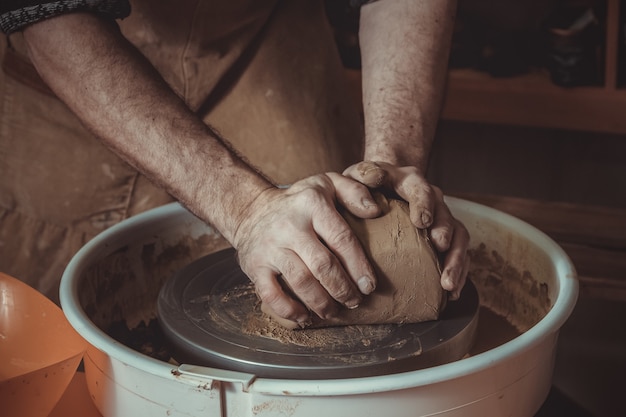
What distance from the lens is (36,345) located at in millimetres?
972

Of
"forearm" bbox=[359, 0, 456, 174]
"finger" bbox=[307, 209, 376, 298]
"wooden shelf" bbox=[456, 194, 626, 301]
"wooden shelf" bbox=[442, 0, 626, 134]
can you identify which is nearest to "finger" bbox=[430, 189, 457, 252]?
"finger" bbox=[307, 209, 376, 298]

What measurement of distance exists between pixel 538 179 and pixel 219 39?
1487 mm

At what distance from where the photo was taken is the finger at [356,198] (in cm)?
94

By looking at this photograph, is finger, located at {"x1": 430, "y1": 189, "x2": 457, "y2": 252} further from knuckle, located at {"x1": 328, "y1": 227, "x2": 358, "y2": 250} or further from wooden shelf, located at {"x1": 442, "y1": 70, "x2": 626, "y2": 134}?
wooden shelf, located at {"x1": 442, "y1": 70, "x2": 626, "y2": 134}

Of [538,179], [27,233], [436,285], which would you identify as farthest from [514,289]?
[538,179]

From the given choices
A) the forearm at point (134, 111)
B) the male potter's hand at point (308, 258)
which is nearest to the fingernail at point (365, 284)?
the male potter's hand at point (308, 258)

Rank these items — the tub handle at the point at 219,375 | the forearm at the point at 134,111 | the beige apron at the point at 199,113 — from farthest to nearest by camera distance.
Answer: the beige apron at the point at 199,113 < the forearm at the point at 134,111 < the tub handle at the point at 219,375

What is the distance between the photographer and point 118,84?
1082 millimetres

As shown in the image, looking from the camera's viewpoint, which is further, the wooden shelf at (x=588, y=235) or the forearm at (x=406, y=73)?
the wooden shelf at (x=588, y=235)

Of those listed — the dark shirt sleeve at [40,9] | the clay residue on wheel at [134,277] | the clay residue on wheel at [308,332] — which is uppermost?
the dark shirt sleeve at [40,9]

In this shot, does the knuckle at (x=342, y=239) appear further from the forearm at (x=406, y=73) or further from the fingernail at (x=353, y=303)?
the forearm at (x=406, y=73)

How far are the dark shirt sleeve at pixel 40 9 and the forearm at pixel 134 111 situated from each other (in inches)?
0.5

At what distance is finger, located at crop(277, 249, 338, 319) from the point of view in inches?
34.9

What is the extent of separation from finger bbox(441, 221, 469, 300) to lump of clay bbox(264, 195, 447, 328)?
1 centimetres
